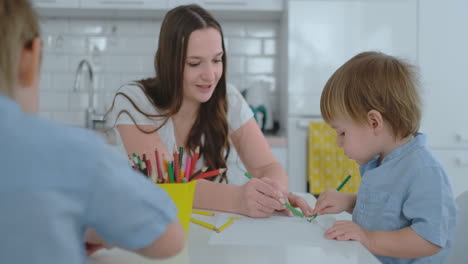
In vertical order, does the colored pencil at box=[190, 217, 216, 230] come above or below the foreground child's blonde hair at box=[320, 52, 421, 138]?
below

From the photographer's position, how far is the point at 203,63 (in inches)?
64.3

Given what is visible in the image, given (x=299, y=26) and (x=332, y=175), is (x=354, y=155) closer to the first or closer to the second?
(x=332, y=175)

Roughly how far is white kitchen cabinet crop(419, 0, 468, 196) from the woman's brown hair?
1733 mm

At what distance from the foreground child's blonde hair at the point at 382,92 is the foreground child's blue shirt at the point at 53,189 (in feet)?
2.52

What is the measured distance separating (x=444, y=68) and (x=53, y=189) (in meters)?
3.00

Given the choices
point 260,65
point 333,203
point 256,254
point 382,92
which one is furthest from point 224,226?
point 260,65

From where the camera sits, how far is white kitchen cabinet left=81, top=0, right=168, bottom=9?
3.11 m

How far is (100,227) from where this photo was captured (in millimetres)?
471

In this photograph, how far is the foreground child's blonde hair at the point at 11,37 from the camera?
1.47ft

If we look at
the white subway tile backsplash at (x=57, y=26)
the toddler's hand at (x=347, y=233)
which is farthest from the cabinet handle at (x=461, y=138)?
the white subway tile backsplash at (x=57, y=26)

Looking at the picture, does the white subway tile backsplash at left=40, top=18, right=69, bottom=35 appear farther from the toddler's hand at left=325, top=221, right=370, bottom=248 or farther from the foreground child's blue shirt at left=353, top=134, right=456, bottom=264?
the toddler's hand at left=325, top=221, right=370, bottom=248

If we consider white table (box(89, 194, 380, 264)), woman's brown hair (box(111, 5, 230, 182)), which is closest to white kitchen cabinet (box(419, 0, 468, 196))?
woman's brown hair (box(111, 5, 230, 182))

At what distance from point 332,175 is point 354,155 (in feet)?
5.82

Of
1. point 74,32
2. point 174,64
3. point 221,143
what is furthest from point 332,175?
point 74,32
